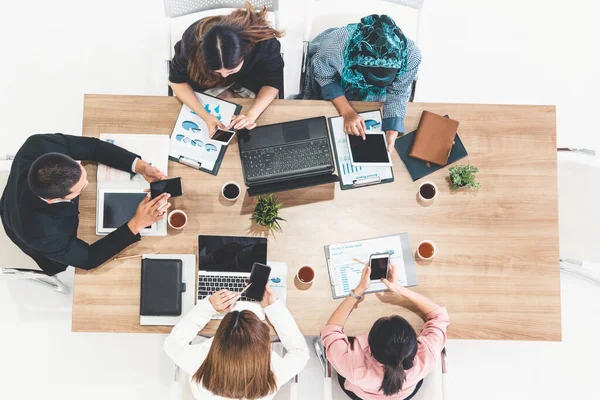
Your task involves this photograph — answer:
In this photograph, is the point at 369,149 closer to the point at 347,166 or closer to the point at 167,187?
the point at 347,166

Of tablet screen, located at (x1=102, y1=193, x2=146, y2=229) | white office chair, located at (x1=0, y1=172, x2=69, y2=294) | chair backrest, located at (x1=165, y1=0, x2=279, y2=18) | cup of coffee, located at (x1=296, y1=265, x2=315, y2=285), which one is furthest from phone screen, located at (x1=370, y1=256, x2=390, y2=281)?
white office chair, located at (x1=0, y1=172, x2=69, y2=294)

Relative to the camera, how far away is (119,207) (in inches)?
81.1

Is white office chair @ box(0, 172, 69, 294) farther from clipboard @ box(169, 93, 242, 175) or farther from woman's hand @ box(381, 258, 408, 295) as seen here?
woman's hand @ box(381, 258, 408, 295)

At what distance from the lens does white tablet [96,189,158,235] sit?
2.05 m

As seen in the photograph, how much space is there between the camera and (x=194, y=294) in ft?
6.67

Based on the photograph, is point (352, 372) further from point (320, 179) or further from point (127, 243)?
point (127, 243)

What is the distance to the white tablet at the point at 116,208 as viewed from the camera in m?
2.05

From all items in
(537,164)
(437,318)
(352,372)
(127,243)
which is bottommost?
(352,372)

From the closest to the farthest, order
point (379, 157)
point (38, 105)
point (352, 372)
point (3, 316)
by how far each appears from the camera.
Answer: point (352, 372)
point (379, 157)
point (3, 316)
point (38, 105)

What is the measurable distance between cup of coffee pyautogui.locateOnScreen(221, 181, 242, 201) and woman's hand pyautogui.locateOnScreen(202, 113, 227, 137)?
0.76ft

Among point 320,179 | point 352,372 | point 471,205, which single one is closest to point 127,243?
point 320,179

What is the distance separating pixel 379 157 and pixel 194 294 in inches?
38.1

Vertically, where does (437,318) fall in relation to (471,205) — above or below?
below

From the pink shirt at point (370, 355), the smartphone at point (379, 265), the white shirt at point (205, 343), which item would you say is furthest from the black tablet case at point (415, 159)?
the white shirt at point (205, 343)
